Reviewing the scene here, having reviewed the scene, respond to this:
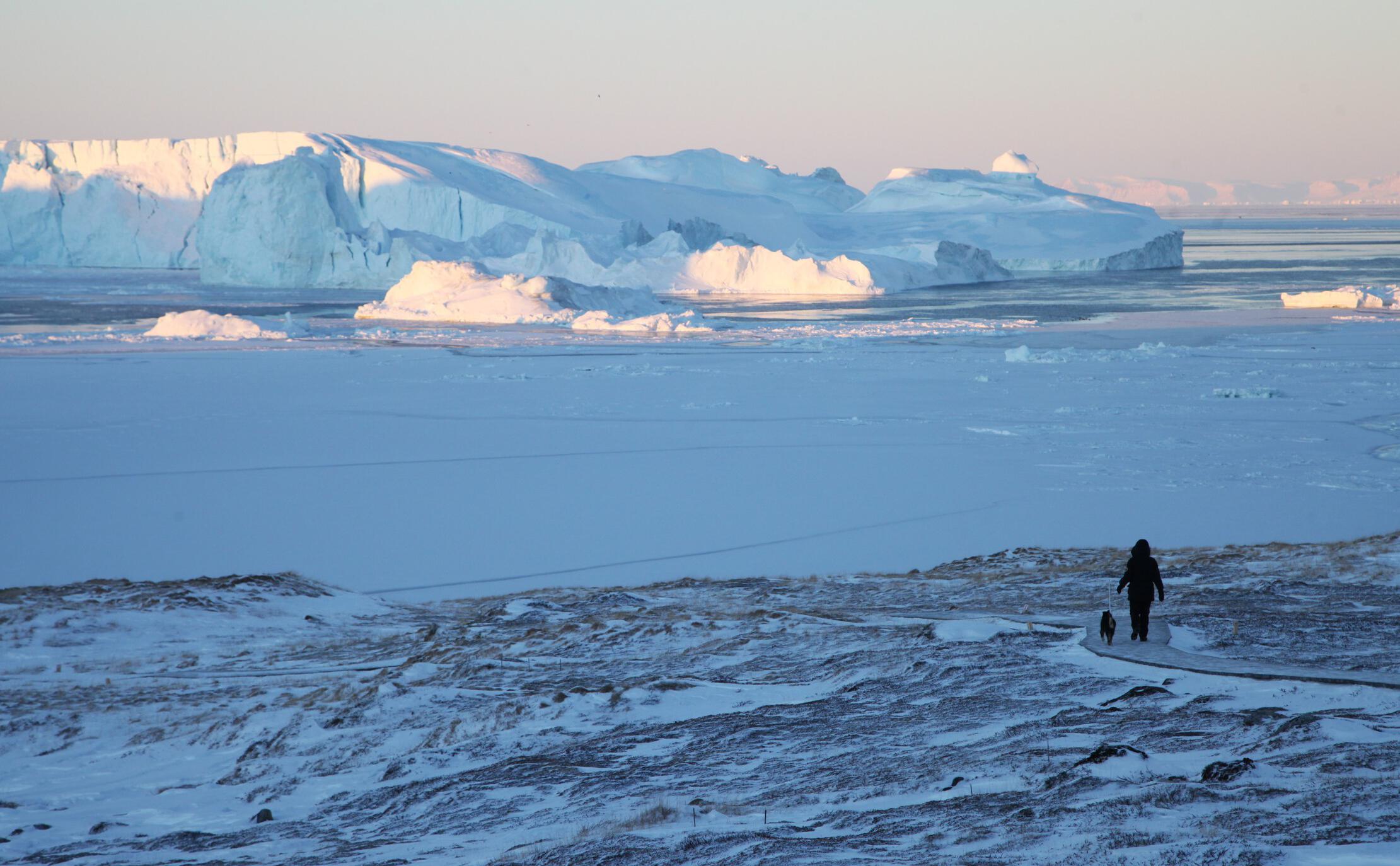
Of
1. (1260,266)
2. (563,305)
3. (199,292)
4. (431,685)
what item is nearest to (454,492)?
(431,685)

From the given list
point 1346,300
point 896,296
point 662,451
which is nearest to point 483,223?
point 896,296

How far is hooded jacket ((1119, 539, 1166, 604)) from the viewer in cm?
503

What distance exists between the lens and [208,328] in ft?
73.5

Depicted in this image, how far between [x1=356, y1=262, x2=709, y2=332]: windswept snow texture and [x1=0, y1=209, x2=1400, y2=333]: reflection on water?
1.54 metres

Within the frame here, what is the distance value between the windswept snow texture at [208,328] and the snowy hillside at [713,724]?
15.5 metres

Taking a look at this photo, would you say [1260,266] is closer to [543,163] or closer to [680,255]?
[680,255]

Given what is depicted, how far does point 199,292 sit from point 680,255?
1398cm

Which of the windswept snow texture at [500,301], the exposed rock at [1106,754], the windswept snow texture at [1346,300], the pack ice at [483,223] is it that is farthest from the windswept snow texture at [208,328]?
the windswept snow texture at [1346,300]

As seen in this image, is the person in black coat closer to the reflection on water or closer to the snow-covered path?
the snow-covered path

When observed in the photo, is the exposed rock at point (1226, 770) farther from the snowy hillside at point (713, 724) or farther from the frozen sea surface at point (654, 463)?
the frozen sea surface at point (654, 463)

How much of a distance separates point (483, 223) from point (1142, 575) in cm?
4065

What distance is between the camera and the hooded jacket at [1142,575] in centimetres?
503

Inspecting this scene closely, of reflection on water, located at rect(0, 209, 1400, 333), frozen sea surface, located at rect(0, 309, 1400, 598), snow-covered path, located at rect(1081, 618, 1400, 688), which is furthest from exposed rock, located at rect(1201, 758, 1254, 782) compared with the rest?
reflection on water, located at rect(0, 209, 1400, 333)

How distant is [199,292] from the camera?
35594mm
